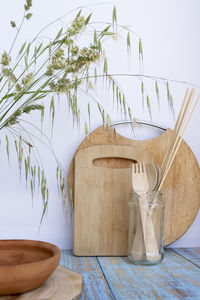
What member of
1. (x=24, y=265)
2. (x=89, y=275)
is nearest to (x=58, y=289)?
(x=24, y=265)

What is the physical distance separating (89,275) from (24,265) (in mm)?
275

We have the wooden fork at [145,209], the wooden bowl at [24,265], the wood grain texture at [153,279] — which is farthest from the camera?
the wooden fork at [145,209]

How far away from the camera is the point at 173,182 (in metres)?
1.05

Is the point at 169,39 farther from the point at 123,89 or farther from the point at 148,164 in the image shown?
the point at 148,164

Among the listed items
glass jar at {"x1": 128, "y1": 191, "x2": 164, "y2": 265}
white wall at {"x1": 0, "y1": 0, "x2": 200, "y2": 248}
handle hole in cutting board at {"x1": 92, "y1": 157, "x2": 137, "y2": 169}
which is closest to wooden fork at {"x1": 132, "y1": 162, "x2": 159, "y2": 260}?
glass jar at {"x1": 128, "y1": 191, "x2": 164, "y2": 265}

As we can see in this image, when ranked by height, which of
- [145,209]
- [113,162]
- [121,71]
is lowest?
[145,209]

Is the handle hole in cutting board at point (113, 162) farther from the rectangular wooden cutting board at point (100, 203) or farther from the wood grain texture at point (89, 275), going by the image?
the wood grain texture at point (89, 275)

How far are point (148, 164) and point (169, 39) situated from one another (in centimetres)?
44

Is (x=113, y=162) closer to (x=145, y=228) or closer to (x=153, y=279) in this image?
(x=145, y=228)

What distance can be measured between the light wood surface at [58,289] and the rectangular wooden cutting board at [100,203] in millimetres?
279

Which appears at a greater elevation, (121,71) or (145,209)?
(121,71)

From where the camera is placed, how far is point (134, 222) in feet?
3.03

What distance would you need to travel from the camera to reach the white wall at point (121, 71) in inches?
40.6

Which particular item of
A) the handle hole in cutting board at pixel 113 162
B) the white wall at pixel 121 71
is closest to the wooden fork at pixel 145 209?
the handle hole in cutting board at pixel 113 162
